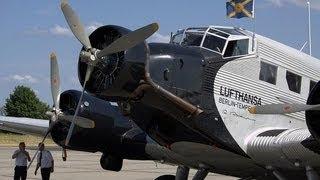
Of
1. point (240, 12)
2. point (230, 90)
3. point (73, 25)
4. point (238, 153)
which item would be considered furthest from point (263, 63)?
point (73, 25)

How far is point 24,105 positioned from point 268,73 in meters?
82.6

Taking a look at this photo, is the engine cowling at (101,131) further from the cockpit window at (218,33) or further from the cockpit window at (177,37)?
the cockpit window at (218,33)

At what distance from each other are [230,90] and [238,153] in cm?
116

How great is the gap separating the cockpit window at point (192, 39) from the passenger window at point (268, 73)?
4.47ft

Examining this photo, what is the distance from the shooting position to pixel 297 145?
9633 millimetres

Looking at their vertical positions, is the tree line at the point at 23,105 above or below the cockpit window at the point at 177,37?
below

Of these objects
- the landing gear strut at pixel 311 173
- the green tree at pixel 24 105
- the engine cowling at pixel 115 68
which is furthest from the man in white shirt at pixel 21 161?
the green tree at pixel 24 105

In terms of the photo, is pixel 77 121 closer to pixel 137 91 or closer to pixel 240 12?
pixel 137 91

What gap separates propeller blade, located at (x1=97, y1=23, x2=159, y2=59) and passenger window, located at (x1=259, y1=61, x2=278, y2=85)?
9.80 feet

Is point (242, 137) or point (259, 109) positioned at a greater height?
point (259, 109)

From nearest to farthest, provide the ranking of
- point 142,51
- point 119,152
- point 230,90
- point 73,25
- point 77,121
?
point 142,51 < point 73,25 < point 230,90 < point 77,121 < point 119,152

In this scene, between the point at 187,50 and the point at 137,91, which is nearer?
the point at 137,91

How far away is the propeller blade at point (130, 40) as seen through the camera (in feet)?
28.2

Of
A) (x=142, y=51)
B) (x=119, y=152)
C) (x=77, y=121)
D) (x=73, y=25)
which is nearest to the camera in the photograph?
(x=142, y=51)
